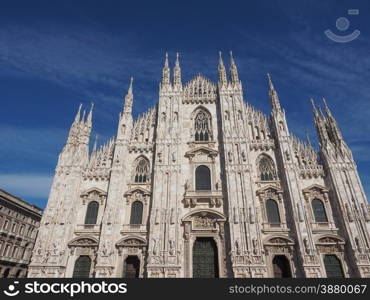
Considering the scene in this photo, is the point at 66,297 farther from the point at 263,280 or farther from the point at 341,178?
the point at 341,178

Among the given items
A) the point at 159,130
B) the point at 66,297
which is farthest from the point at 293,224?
the point at 66,297

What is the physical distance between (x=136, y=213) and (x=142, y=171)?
14.7 ft

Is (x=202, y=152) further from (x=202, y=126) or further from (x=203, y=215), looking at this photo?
(x=203, y=215)

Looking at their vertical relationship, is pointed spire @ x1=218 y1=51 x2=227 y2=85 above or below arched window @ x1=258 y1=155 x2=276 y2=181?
above

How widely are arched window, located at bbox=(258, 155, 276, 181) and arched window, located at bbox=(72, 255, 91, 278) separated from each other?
17827 millimetres

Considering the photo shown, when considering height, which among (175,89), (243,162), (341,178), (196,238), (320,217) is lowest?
(196,238)

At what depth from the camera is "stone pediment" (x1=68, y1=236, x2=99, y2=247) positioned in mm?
22672

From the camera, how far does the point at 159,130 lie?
27750mm

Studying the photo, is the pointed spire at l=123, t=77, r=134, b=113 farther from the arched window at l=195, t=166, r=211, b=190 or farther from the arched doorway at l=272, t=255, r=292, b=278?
the arched doorway at l=272, t=255, r=292, b=278

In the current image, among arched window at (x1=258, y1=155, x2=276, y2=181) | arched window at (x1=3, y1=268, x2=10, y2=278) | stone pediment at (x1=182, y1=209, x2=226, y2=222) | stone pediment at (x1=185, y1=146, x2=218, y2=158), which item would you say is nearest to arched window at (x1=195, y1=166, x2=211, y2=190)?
stone pediment at (x1=185, y1=146, x2=218, y2=158)

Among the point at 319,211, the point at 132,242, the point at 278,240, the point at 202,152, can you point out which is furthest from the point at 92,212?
the point at 319,211

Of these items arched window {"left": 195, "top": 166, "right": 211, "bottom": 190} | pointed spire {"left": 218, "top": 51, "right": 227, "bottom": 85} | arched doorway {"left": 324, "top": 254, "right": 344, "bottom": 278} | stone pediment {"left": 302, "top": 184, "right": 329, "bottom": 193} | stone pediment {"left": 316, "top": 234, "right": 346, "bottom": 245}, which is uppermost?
pointed spire {"left": 218, "top": 51, "right": 227, "bottom": 85}

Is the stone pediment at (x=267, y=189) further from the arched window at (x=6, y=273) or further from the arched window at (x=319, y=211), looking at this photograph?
the arched window at (x=6, y=273)

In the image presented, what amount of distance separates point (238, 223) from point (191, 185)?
229 inches
